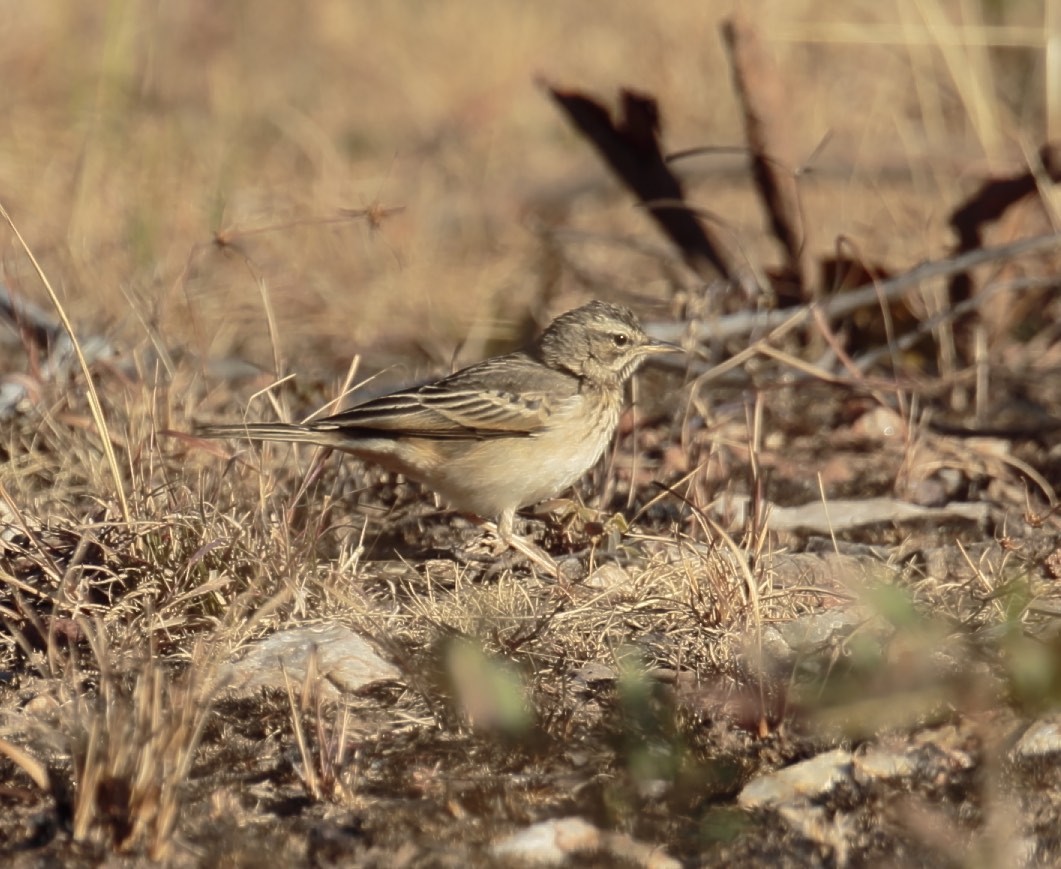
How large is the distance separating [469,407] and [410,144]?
511cm

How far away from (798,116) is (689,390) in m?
4.49

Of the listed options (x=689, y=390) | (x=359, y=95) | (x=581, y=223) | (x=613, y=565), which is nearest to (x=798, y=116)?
(x=581, y=223)

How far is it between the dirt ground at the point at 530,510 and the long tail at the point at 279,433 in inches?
4.0

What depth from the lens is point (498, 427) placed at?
5594mm

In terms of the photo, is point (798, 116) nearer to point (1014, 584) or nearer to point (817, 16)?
point (817, 16)

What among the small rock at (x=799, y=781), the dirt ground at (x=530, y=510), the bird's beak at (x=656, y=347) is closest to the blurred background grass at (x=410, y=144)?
the dirt ground at (x=530, y=510)

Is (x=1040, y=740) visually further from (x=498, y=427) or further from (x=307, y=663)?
(x=498, y=427)

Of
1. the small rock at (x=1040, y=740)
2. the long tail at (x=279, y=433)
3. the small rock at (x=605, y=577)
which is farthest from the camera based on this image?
the long tail at (x=279, y=433)

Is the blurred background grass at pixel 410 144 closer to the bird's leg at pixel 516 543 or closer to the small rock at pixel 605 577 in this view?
the bird's leg at pixel 516 543

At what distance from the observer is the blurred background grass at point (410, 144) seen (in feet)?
Answer: 25.2

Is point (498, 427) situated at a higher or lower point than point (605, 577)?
higher

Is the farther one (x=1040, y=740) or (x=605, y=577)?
(x=605, y=577)

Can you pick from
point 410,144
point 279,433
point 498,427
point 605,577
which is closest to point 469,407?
point 498,427

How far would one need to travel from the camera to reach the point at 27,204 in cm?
852
